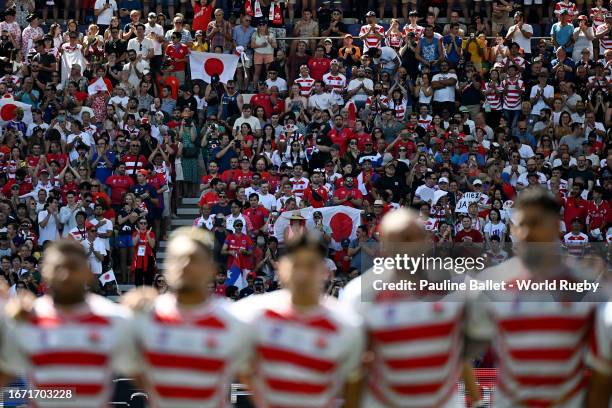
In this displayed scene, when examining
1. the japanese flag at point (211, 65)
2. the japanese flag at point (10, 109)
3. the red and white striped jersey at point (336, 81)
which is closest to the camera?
the japanese flag at point (10, 109)

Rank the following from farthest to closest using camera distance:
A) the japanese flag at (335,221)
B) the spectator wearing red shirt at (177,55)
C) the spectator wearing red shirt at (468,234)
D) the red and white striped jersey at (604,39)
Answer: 1. the red and white striped jersey at (604,39)
2. the spectator wearing red shirt at (177,55)
3. the japanese flag at (335,221)
4. the spectator wearing red shirt at (468,234)

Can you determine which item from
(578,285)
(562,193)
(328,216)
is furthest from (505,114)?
(578,285)

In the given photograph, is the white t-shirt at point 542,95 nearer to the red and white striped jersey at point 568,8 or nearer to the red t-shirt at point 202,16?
the red and white striped jersey at point 568,8

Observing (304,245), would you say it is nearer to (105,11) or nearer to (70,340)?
(70,340)

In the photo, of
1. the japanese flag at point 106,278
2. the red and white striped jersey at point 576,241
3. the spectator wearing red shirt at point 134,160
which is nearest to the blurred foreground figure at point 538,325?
the red and white striped jersey at point 576,241

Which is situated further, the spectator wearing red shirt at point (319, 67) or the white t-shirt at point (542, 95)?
the spectator wearing red shirt at point (319, 67)

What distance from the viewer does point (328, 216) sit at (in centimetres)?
2011

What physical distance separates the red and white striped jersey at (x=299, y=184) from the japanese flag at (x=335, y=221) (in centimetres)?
57

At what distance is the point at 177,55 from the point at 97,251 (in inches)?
230

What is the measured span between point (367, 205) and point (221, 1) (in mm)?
8219

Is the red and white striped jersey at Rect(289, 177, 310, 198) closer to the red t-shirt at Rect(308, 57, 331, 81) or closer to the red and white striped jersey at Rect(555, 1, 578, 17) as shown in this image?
the red t-shirt at Rect(308, 57, 331, 81)

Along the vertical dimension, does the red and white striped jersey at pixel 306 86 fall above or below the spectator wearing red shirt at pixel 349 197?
above

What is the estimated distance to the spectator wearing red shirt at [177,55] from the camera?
24625mm

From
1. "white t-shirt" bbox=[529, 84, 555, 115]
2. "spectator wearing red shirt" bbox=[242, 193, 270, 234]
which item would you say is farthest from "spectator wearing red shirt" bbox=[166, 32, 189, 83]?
"white t-shirt" bbox=[529, 84, 555, 115]
